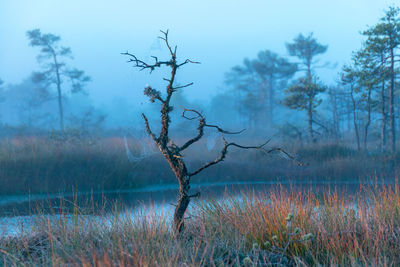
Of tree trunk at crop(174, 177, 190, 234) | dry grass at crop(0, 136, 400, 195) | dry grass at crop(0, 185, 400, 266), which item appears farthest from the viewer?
dry grass at crop(0, 136, 400, 195)

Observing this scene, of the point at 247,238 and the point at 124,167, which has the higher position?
the point at 124,167

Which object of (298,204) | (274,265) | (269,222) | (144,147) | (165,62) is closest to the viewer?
(274,265)

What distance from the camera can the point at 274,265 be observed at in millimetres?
3611

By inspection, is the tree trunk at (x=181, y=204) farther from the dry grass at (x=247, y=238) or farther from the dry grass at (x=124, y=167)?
the dry grass at (x=124, y=167)

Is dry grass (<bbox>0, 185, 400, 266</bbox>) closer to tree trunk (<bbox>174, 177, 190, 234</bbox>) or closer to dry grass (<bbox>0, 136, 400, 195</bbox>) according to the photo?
tree trunk (<bbox>174, 177, 190, 234</bbox>)

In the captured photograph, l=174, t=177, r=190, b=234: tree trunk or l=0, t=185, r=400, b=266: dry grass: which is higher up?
l=174, t=177, r=190, b=234: tree trunk

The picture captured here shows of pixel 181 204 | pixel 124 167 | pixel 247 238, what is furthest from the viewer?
pixel 124 167

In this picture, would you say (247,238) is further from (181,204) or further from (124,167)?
(124,167)

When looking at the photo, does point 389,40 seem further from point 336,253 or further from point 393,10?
point 336,253

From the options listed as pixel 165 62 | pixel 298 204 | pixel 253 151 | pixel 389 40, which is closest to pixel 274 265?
pixel 298 204

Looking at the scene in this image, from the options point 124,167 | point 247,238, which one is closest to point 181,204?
point 247,238

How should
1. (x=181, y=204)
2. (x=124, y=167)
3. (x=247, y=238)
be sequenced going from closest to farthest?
(x=181, y=204), (x=247, y=238), (x=124, y=167)

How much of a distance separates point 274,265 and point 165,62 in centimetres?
224

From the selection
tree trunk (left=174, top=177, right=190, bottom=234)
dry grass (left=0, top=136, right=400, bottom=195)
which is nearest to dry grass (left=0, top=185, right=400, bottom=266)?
tree trunk (left=174, top=177, right=190, bottom=234)
